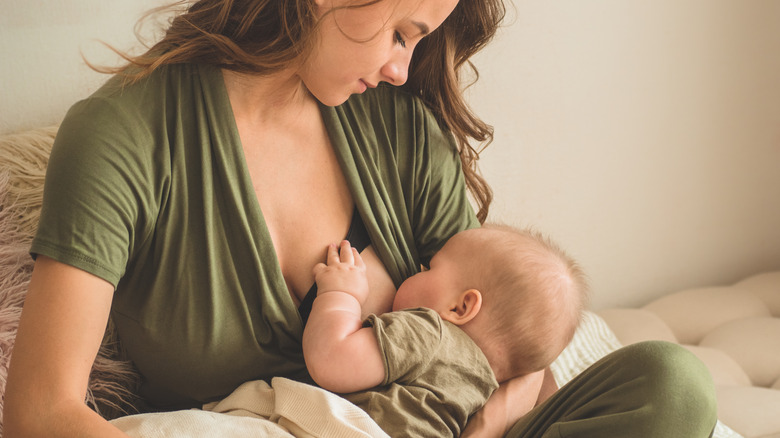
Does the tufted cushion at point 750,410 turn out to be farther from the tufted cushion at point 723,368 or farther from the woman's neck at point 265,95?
the woman's neck at point 265,95

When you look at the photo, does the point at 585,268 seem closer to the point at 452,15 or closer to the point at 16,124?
the point at 452,15

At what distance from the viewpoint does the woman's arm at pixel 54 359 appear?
1028mm

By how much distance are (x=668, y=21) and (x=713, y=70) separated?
0.25 meters

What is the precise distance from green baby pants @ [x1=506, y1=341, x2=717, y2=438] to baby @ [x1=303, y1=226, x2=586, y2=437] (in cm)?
11

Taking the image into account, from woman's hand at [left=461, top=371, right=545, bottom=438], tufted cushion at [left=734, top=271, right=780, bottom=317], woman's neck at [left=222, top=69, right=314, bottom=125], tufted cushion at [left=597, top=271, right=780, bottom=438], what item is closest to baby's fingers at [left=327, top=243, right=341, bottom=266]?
woman's neck at [left=222, top=69, right=314, bottom=125]

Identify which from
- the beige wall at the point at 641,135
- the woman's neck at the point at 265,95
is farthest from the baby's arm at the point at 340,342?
the beige wall at the point at 641,135

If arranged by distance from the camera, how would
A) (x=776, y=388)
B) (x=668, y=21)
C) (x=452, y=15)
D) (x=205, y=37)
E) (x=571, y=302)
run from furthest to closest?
(x=668, y=21) < (x=776, y=388) < (x=452, y=15) < (x=571, y=302) < (x=205, y=37)

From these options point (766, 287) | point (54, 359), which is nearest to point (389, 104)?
point (54, 359)

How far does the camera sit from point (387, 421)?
47.1 inches

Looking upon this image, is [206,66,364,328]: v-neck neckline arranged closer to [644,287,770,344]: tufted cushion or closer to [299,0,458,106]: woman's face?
[299,0,458,106]: woman's face

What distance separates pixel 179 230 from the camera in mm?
1228

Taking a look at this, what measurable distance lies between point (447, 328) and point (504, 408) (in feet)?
0.68

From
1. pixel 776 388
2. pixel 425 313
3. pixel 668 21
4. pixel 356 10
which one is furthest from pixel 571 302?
pixel 668 21

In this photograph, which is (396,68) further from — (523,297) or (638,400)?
(638,400)
